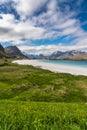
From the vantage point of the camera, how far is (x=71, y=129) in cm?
935

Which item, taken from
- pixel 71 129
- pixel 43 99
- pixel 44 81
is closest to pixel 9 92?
pixel 43 99

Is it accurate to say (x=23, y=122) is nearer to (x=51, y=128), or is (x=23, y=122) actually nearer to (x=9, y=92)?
(x=51, y=128)

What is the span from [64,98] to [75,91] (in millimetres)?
5511

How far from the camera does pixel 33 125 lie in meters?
10.4

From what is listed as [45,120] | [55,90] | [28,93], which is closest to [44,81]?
[55,90]

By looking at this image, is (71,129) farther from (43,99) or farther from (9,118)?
(43,99)

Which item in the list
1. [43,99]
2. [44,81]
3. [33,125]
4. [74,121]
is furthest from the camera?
[44,81]

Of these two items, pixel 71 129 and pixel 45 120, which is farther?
pixel 45 120

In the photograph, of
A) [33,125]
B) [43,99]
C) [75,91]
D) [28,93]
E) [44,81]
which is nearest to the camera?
[33,125]

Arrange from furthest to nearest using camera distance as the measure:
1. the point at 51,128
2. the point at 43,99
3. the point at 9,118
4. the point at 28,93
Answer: the point at 28,93
the point at 43,99
the point at 9,118
the point at 51,128

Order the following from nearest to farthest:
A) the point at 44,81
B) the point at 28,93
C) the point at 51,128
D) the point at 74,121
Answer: the point at 51,128 < the point at 74,121 < the point at 28,93 < the point at 44,81

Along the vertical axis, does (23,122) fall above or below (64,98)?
above

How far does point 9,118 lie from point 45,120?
200 cm

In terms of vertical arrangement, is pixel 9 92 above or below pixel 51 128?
below
